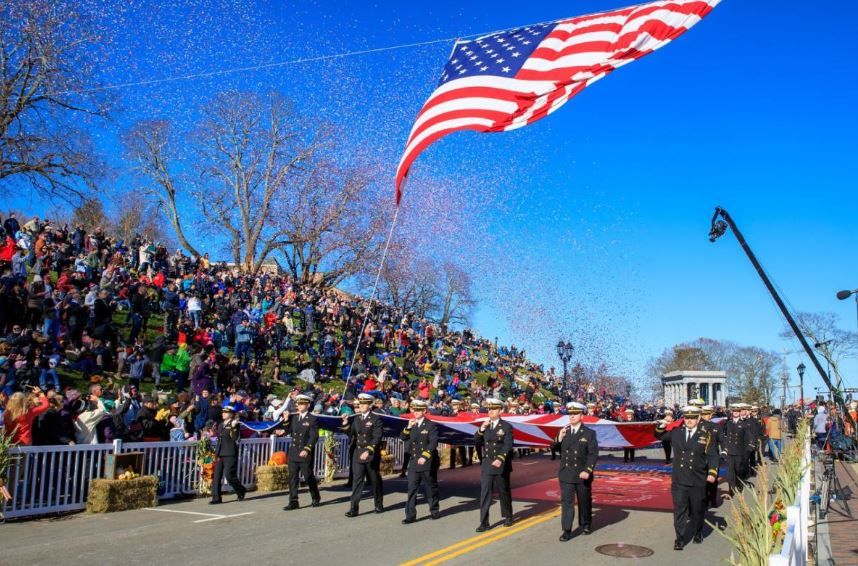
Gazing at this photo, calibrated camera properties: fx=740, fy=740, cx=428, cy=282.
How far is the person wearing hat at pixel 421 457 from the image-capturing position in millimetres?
11430

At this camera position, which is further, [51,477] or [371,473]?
[371,473]

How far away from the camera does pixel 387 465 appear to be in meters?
18.3

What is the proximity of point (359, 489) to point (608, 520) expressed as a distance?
398 centimetres

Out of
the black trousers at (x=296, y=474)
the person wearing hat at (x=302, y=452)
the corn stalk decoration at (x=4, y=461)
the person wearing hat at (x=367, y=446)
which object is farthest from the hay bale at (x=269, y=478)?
the corn stalk decoration at (x=4, y=461)

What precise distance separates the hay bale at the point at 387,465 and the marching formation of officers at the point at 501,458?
5437mm

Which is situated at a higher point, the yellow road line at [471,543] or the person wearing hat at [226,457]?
the person wearing hat at [226,457]

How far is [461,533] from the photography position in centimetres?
1026

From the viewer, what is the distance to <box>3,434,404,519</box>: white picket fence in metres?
10.8

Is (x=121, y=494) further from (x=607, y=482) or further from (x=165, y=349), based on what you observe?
(x=607, y=482)

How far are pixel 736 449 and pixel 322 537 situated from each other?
8.75 m

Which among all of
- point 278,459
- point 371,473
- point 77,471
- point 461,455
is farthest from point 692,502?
point 461,455

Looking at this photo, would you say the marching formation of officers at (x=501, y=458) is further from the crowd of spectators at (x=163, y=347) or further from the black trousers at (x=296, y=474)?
the crowd of spectators at (x=163, y=347)

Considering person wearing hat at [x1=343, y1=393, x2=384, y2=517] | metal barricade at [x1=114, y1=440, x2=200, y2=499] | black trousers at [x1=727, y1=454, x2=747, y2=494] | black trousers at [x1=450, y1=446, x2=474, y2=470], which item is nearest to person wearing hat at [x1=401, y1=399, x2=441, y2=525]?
person wearing hat at [x1=343, y1=393, x2=384, y2=517]

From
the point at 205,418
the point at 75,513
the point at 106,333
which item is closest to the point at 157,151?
the point at 106,333
